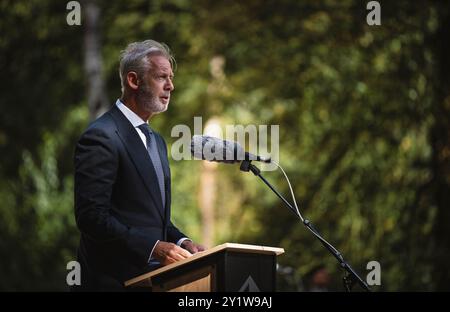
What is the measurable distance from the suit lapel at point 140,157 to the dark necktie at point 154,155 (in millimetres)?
59

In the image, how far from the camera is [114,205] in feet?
13.4

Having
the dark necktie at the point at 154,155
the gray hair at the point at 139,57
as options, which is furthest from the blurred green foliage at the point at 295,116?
the gray hair at the point at 139,57

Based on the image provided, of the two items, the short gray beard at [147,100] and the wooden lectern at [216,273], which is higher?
the short gray beard at [147,100]

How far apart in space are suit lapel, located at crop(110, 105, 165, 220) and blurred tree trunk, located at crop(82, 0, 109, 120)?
25.7 ft

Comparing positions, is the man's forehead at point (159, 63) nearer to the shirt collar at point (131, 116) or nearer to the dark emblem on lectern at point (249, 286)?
the shirt collar at point (131, 116)

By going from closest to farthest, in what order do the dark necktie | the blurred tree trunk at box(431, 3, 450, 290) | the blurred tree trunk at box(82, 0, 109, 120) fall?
the dark necktie
the blurred tree trunk at box(431, 3, 450, 290)
the blurred tree trunk at box(82, 0, 109, 120)

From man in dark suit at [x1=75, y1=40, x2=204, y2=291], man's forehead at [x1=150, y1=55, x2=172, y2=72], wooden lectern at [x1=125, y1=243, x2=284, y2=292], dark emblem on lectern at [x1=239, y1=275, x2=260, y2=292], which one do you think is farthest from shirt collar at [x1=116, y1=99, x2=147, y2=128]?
dark emblem on lectern at [x1=239, y1=275, x2=260, y2=292]

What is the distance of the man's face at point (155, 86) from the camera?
14.2 ft

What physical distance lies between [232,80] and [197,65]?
0.74 metres

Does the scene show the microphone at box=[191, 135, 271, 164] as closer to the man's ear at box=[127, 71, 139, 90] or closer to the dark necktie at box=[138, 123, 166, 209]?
the dark necktie at box=[138, 123, 166, 209]

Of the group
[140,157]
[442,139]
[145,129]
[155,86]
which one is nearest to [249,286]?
[140,157]

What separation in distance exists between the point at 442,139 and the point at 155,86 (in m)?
6.68

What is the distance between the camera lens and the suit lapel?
4.14 m
